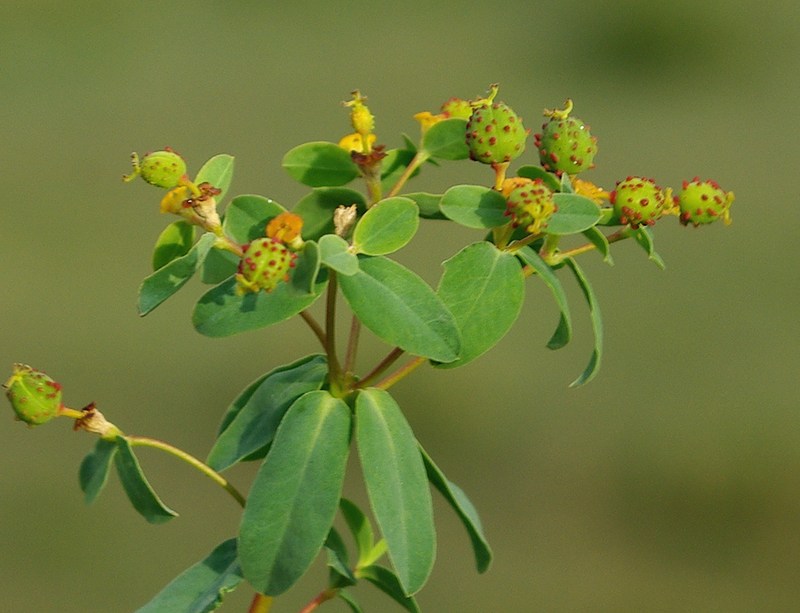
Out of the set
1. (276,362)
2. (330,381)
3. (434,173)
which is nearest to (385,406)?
(330,381)

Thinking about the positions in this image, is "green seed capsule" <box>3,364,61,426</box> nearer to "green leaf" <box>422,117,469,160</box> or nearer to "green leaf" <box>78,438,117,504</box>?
"green leaf" <box>78,438,117,504</box>

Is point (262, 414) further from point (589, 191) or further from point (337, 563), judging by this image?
point (589, 191)

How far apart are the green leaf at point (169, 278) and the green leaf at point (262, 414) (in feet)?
0.30

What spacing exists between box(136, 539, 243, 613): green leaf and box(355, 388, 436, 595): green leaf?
8 centimetres

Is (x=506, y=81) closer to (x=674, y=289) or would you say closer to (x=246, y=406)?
(x=674, y=289)

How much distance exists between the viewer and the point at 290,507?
1.37ft

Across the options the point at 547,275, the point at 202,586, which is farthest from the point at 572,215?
the point at 202,586

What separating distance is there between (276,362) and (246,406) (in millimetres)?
1217

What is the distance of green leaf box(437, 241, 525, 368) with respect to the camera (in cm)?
43

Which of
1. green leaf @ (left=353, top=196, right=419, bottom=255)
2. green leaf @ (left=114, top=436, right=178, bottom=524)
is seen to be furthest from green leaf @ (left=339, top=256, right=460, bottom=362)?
green leaf @ (left=114, top=436, right=178, bottom=524)

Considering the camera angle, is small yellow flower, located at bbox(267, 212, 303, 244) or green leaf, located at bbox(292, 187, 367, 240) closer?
small yellow flower, located at bbox(267, 212, 303, 244)

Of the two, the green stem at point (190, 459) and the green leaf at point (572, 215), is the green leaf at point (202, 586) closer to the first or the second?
the green stem at point (190, 459)

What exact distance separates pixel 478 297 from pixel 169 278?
0.40 ft

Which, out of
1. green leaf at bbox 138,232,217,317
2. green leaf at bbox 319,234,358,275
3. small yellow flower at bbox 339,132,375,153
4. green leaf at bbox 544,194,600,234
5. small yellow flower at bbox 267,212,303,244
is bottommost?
green leaf at bbox 138,232,217,317
